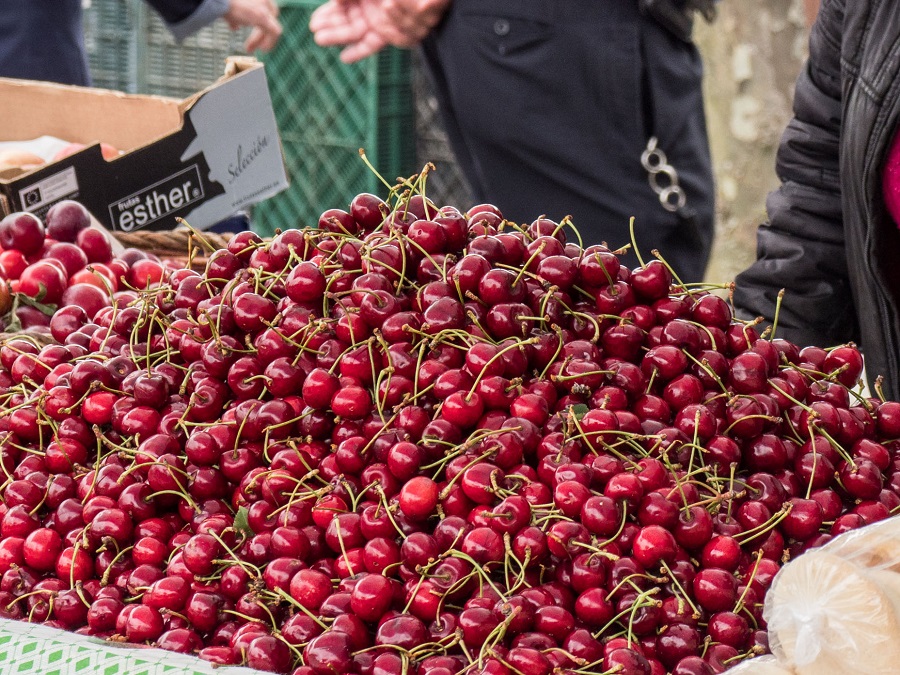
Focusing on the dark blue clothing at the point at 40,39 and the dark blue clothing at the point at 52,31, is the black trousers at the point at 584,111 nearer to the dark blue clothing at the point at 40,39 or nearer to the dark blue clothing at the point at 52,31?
the dark blue clothing at the point at 52,31

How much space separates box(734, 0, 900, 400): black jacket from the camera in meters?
1.56

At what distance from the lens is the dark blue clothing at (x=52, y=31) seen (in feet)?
10.2

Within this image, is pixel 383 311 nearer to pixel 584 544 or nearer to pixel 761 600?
pixel 584 544

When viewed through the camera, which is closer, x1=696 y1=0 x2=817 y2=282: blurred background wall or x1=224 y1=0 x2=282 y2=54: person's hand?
x1=224 y1=0 x2=282 y2=54: person's hand

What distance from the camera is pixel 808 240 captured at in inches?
74.6

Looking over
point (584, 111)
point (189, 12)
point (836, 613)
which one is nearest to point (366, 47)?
point (584, 111)

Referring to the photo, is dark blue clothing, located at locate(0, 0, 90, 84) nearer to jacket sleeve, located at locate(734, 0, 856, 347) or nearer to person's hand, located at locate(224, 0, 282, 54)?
person's hand, located at locate(224, 0, 282, 54)

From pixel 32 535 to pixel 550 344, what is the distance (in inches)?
22.9

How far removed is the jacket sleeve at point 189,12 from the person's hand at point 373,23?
58 cm

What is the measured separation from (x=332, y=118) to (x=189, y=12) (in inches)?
63.9

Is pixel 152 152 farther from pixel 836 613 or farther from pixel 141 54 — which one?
pixel 141 54

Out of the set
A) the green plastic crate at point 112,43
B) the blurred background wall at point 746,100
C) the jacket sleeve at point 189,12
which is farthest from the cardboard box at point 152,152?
the green plastic crate at point 112,43

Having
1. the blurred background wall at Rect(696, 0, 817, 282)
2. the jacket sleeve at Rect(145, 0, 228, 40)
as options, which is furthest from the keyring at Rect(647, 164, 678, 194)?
the blurred background wall at Rect(696, 0, 817, 282)

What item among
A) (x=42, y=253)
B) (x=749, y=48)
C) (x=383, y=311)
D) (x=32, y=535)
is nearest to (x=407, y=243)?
(x=383, y=311)
